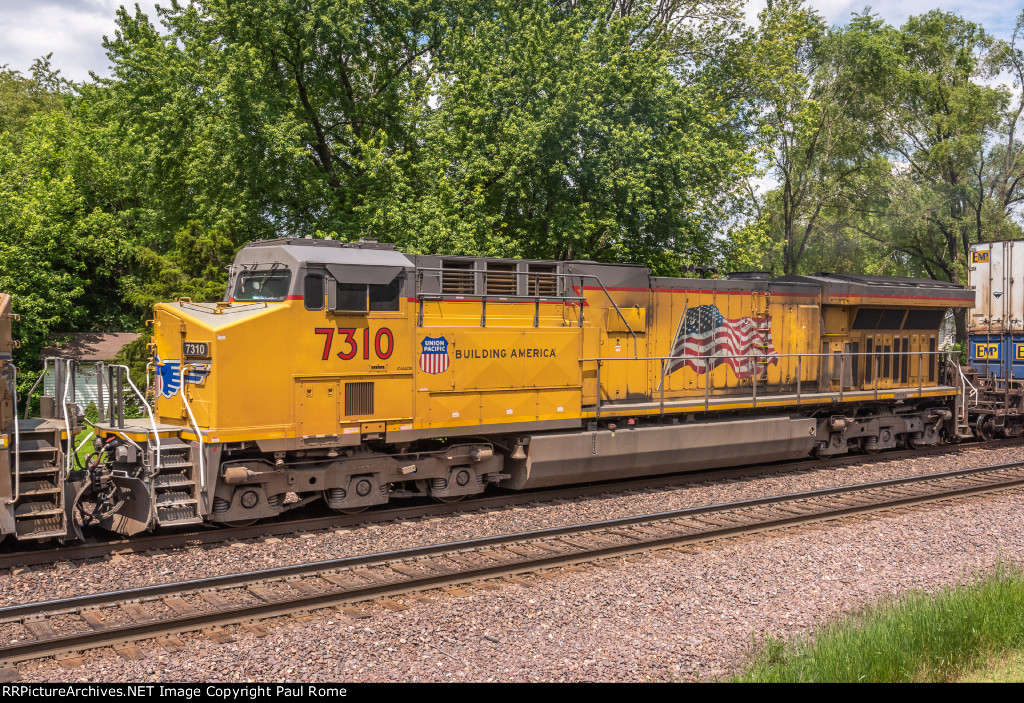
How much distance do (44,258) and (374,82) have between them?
13475 mm

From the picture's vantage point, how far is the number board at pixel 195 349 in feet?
29.1

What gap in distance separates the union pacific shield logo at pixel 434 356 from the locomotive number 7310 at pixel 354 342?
500 mm

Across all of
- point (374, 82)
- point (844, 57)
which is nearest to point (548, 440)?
point (374, 82)

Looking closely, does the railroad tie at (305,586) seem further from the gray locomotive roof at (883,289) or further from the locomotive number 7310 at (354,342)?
the gray locomotive roof at (883,289)

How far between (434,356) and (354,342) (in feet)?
3.83

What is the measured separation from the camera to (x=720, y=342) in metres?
13.8

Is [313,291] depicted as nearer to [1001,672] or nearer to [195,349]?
[195,349]

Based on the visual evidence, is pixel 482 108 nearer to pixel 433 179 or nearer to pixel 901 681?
pixel 433 179

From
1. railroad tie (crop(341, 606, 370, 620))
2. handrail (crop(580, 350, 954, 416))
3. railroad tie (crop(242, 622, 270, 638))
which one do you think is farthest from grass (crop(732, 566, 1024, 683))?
handrail (crop(580, 350, 954, 416))

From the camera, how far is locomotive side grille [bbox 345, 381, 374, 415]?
9.61m

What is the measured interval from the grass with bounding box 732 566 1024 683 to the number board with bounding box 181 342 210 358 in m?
6.55

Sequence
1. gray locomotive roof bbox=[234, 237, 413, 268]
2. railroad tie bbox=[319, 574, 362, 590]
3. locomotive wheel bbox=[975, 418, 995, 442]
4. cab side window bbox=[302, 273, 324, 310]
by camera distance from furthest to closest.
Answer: locomotive wheel bbox=[975, 418, 995, 442] → gray locomotive roof bbox=[234, 237, 413, 268] → cab side window bbox=[302, 273, 324, 310] → railroad tie bbox=[319, 574, 362, 590]

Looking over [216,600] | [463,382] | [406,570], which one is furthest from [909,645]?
[463,382]

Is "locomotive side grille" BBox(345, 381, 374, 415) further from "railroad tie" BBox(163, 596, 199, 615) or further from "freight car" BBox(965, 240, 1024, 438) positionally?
"freight car" BBox(965, 240, 1024, 438)
